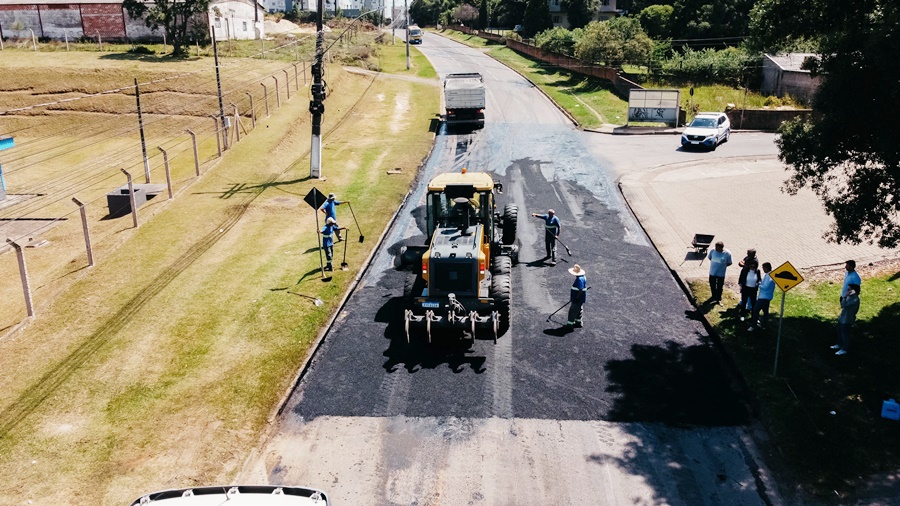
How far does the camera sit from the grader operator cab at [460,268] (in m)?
14.5

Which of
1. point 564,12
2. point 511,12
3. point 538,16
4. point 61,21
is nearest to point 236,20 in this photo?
point 61,21

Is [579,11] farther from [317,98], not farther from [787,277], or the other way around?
[787,277]

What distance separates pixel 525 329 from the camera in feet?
51.7

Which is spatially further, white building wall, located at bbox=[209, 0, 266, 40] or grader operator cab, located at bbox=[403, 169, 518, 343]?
white building wall, located at bbox=[209, 0, 266, 40]

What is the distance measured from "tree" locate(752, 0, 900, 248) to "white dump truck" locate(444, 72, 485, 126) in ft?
76.4

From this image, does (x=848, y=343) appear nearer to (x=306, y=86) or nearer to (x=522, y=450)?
(x=522, y=450)

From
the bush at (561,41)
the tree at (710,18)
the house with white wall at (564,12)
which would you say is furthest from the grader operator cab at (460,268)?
the house with white wall at (564,12)

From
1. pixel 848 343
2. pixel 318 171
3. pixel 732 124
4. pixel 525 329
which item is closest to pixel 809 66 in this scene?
pixel 848 343

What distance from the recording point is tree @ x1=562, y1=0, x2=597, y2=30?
80.8 metres

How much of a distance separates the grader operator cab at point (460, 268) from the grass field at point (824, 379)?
212 inches

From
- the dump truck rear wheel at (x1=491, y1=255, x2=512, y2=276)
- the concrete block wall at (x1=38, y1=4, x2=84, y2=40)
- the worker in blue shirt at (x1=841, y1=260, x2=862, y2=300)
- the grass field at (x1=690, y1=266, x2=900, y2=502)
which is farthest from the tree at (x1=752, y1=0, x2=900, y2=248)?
the concrete block wall at (x1=38, y1=4, x2=84, y2=40)

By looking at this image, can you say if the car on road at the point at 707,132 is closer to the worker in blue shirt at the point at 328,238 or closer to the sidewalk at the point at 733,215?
the sidewalk at the point at 733,215

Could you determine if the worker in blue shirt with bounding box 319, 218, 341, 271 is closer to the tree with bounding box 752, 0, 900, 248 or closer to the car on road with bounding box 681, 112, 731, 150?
the tree with bounding box 752, 0, 900, 248

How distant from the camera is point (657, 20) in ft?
225
